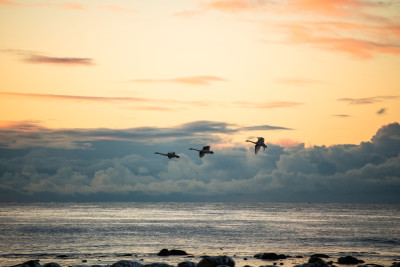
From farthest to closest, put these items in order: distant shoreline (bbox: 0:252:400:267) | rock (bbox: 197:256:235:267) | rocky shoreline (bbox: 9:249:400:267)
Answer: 1. distant shoreline (bbox: 0:252:400:267)
2. rocky shoreline (bbox: 9:249:400:267)
3. rock (bbox: 197:256:235:267)

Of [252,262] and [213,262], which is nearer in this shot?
[213,262]

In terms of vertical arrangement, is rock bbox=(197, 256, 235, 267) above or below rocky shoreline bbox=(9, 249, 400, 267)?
above

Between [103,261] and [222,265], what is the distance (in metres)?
23.5

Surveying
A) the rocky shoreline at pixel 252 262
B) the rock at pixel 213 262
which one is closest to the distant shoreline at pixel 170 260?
the rocky shoreline at pixel 252 262

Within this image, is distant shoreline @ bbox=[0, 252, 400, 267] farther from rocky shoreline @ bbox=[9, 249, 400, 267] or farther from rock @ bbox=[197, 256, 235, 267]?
rock @ bbox=[197, 256, 235, 267]

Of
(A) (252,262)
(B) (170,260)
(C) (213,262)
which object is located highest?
(C) (213,262)

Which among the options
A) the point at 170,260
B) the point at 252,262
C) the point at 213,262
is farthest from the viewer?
the point at 170,260

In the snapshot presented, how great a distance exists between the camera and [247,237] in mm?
102812

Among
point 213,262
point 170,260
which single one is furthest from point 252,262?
point 213,262

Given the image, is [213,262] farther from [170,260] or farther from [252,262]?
[170,260]

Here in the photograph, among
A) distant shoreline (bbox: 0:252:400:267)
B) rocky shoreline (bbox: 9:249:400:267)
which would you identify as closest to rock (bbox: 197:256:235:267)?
rocky shoreline (bbox: 9:249:400:267)

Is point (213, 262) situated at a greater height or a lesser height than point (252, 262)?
greater

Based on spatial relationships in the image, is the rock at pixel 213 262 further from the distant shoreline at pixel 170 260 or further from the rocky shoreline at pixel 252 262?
the distant shoreline at pixel 170 260

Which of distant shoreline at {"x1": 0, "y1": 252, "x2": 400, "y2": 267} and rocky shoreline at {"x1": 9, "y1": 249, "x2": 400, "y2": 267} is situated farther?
distant shoreline at {"x1": 0, "y1": 252, "x2": 400, "y2": 267}
